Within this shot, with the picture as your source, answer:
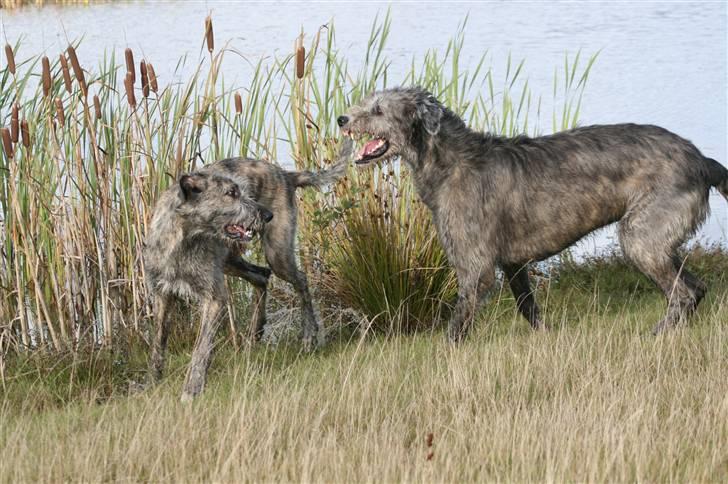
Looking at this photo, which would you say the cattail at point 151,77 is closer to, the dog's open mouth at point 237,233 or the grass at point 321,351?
the grass at point 321,351

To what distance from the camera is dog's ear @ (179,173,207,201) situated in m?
6.45

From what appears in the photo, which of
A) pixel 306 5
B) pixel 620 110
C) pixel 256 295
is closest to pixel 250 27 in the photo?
pixel 306 5

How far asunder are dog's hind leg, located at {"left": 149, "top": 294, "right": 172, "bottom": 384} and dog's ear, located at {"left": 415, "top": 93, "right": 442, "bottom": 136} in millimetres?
1896

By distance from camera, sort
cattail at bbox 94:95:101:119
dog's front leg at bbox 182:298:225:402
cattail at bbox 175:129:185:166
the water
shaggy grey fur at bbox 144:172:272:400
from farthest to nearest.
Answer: the water
cattail at bbox 175:129:185:166
cattail at bbox 94:95:101:119
shaggy grey fur at bbox 144:172:272:400
dog's front leg at bbox 182:298:225:402

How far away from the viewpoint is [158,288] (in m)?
6.80

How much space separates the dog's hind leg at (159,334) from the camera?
6.83 meters

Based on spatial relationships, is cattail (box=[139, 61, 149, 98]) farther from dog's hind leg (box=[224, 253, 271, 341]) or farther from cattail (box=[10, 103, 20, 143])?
dog's hind leg (box=[224, 253, 271, 341])

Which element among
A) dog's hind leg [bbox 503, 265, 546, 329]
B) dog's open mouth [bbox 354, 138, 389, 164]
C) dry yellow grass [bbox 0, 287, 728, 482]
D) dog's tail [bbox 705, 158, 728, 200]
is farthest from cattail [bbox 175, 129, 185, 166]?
dog's tail [bbox 705, 158, 728, 200]

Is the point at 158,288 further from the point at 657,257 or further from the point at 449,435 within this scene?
the point at 657,257

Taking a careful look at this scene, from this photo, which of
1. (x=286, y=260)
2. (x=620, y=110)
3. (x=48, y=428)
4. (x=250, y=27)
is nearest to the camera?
(x=48, y=428)

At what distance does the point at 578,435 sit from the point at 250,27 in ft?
56.7

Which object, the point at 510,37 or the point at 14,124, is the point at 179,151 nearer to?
the point at 14,124

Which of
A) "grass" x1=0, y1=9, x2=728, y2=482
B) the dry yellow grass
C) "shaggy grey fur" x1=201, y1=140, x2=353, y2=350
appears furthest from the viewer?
"shaggy grey fur" x1=201, y1=140, x2=353, y2=350

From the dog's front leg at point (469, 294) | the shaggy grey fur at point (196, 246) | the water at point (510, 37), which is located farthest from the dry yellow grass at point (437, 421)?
the water at point (510, 37)
